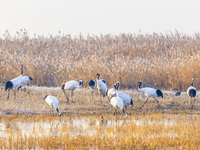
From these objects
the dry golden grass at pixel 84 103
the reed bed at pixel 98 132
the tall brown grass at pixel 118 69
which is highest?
the tall brown grass at pixel 118 69

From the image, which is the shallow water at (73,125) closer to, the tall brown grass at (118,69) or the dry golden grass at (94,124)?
the dry golden grass at (94,124)

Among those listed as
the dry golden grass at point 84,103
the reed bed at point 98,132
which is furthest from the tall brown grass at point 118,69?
the reed bed at point 98,132

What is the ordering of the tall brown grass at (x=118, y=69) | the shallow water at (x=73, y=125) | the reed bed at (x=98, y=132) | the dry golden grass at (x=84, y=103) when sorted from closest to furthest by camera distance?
the reed bed at (x=98, y=132), the shallow water at (x=73, y=125), the dry golden grass at (x=84, y=103), the tall brown grass at (x=118, y=69)

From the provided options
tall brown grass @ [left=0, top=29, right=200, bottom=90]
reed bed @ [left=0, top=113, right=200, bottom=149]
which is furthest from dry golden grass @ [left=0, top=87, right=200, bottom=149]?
tall brown grass @ [left=0, top=29, right=200, bottom=90]

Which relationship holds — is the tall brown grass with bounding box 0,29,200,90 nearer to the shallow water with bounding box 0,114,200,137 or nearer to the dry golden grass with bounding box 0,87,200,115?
the dry golden grass with bounding box 0,87,200,115

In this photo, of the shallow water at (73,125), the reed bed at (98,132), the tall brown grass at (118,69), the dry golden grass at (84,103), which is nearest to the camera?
the reed bed at (98,132)

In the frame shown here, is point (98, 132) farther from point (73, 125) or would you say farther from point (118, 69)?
point (118, 69)

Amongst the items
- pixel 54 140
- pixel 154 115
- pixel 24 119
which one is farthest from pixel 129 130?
pixel 24 119

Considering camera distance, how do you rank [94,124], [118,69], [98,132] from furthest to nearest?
[118,69]
[94,124]
[98,132]

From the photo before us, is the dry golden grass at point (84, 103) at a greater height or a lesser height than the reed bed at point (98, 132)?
greater

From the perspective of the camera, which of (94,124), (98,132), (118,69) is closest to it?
(98,132)

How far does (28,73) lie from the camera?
14969mm

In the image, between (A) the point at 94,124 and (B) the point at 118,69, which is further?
(B) the point at 118,69

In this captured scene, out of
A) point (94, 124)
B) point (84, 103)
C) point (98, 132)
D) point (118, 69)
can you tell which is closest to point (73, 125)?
point (94, 124)
